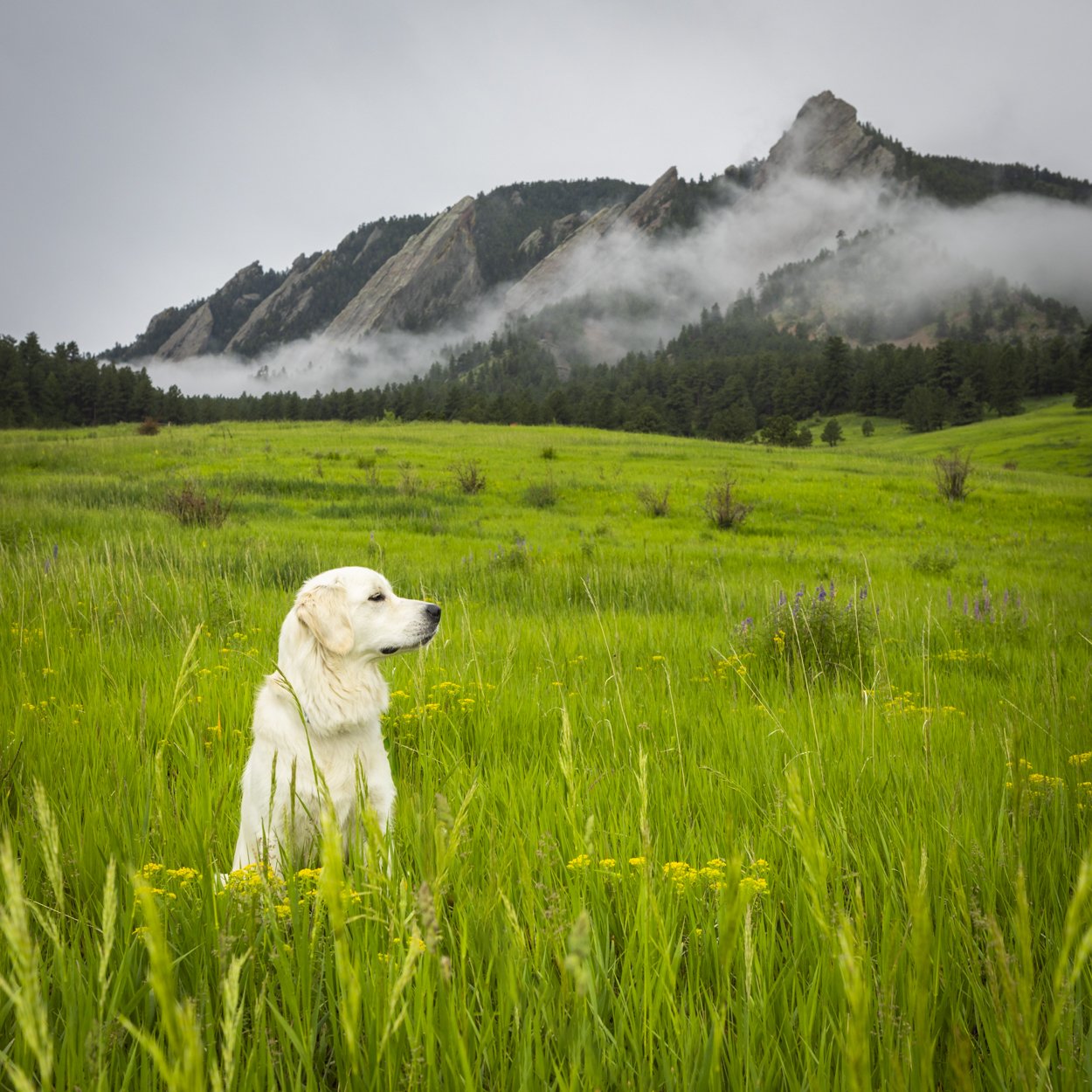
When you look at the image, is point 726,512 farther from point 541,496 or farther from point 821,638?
point 821,638

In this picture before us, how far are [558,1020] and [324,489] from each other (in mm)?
17560

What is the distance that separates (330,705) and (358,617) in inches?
17.1

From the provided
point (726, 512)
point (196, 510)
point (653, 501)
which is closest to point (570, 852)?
point (196, 510)

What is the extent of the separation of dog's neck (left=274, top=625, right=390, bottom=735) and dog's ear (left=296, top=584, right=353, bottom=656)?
Result: 0.06 metres

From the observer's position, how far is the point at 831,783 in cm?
261

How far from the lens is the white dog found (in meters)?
2.40

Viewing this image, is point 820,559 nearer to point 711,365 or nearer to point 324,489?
point 324,489

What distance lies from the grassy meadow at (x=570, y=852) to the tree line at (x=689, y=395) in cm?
8388

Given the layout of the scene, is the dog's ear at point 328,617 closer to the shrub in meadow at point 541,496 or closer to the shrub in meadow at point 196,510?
the shrub in meadow at point 196,510

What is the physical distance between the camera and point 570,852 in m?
2.13

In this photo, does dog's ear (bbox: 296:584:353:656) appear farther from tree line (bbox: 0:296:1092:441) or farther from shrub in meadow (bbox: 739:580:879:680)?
tree line (bbox: 0:296:1092:441)

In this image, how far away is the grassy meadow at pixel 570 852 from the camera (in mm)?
1080

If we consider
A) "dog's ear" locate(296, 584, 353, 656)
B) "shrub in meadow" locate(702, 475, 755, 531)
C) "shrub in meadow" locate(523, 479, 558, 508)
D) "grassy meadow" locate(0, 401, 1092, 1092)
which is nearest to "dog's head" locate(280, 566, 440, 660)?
"dog's ear" locate(296, 584, 353, 656)

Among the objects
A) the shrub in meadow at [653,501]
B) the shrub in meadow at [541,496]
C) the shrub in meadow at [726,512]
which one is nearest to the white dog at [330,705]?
the shrub in meadow at [726,512]
